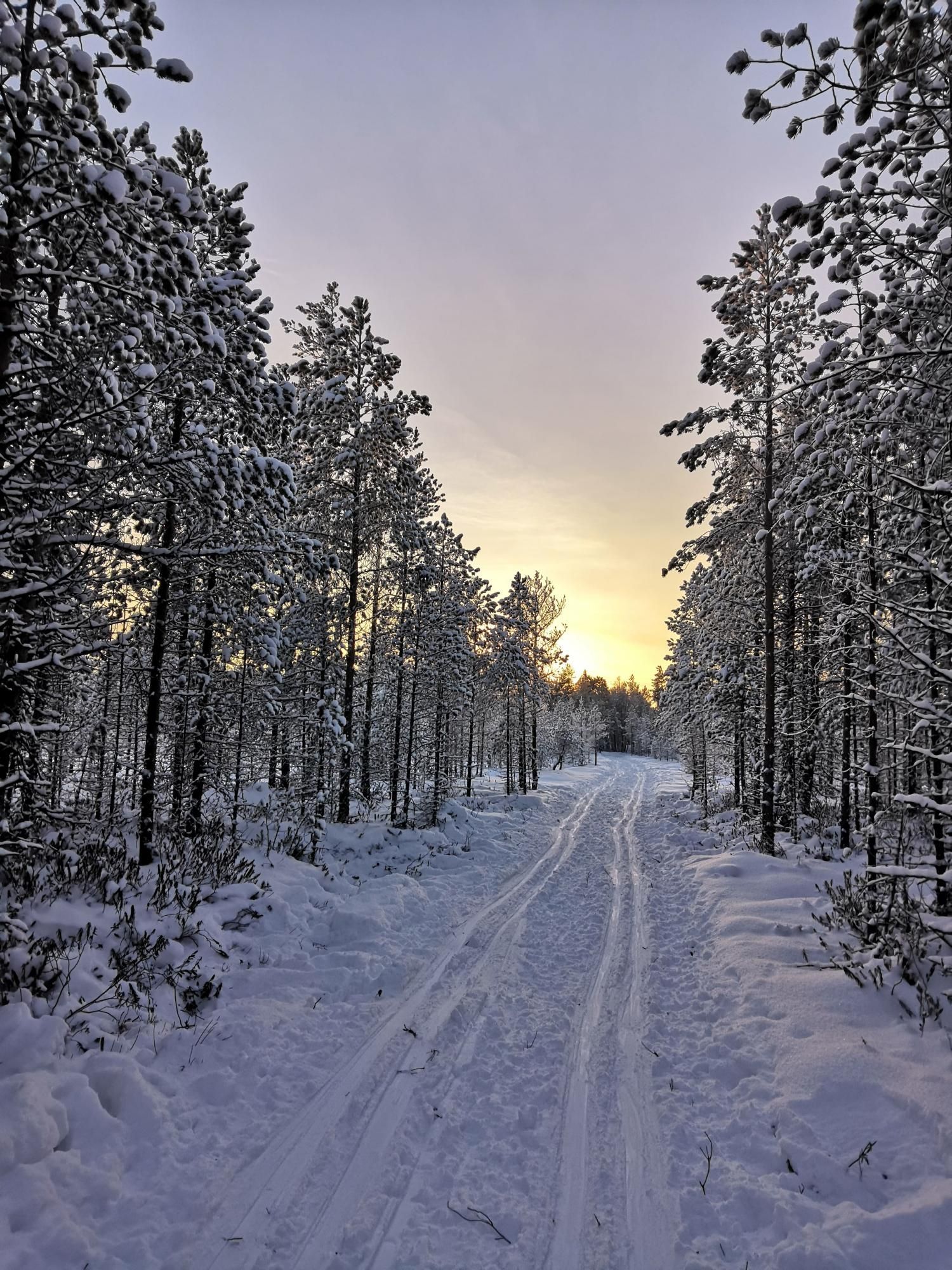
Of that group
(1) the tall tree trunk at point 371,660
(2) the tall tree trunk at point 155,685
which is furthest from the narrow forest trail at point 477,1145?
(1) the tall tree trunk at point 371,660

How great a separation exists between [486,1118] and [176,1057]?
2872 mm

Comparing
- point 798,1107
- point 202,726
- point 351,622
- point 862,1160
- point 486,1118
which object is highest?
point 351,622

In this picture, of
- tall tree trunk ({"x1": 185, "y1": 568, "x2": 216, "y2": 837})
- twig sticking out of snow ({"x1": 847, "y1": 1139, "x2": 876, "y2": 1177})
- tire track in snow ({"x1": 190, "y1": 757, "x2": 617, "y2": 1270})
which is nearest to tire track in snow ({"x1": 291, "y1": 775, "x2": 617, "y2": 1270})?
tire track in snow ({"x1": 190, "y1": 757, "x2": 617, "y2": 1270})

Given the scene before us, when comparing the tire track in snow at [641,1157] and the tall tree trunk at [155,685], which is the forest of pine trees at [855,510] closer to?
the tire track in snow at [641,1157]

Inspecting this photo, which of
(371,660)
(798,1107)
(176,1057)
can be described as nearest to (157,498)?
(176,1057)

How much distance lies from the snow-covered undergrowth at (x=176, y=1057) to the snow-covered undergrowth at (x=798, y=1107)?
3308 mm

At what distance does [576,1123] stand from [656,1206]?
92cm

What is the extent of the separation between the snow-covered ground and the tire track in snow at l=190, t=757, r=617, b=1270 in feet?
0.06

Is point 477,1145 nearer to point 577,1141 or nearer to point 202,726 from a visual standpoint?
point 577,1141

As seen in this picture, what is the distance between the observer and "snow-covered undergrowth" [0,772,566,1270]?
3.46 metres

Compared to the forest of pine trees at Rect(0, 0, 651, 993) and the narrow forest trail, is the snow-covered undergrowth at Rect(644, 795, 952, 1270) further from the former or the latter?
the forest of pine trees at Rect(0, 0, 651, 993)

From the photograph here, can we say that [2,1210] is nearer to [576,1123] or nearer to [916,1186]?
[576,1123]

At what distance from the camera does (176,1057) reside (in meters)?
5.02

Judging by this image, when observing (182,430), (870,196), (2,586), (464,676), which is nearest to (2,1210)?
(2,586)
